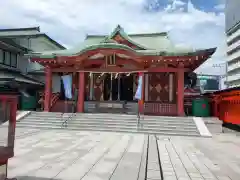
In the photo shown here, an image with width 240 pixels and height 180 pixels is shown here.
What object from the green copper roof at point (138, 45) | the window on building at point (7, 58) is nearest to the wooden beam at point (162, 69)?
the green copper roof at point (138, 45)

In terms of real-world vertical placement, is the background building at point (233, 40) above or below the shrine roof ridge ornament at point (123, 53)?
above

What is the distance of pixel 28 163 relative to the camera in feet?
23.2

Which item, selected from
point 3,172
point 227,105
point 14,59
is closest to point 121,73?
point 227,105

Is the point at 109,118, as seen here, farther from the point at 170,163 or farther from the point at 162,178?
the point at 162,178

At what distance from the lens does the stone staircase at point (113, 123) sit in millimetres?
14922

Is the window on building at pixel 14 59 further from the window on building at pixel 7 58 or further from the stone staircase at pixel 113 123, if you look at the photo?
the stone staircase at pixel 113 123

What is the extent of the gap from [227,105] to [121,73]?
26.1ft

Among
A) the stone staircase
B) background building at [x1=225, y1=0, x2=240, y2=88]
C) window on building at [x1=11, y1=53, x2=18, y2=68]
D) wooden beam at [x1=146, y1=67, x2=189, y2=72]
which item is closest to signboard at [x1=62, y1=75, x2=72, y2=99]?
the stone staircase

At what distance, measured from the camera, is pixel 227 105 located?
1738 cm

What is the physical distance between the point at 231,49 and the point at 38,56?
2436 inches

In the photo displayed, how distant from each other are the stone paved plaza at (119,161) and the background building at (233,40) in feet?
188

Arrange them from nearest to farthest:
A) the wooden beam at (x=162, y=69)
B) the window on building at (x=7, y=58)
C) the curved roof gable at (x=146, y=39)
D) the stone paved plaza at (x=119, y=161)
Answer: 1. the stone paved plaza at (x=119, y=161)
2. the wooden beam at (x=162, y=69)
3. the curved roof gable at (x=146, y=39)
4. the window on building at (x=7, y=58)

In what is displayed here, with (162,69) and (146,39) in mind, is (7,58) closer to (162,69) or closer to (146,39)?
(146,39)

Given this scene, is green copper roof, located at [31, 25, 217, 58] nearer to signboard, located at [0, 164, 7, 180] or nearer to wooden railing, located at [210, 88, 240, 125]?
wooden railing, located at [210, 88, 240, 125]
